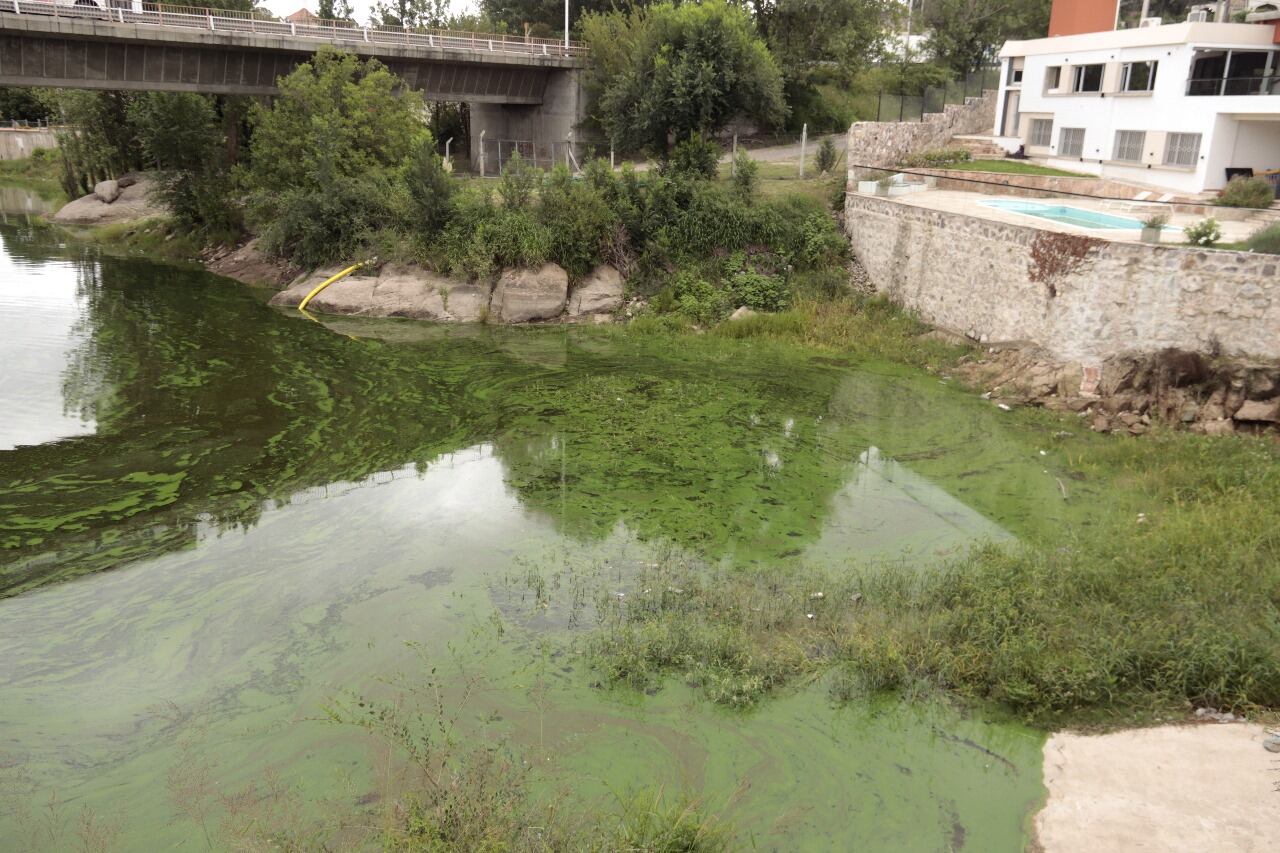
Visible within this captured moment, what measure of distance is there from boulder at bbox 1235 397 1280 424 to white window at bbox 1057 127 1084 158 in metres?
17.1

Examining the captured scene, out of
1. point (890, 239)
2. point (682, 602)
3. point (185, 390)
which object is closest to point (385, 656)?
point (682, 602)

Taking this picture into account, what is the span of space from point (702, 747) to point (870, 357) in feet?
43.4

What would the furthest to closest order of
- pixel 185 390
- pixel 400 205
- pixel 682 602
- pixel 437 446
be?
pixel 400 205 < pixel 185 390 < pixel 437 446 < pixel 682 602

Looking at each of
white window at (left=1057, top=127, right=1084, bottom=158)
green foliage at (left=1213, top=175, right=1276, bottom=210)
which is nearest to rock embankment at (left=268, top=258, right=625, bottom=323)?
green foliage at (left=1213, top=175, right=1276, bottom=210)

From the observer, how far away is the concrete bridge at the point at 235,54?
2605 centimetres

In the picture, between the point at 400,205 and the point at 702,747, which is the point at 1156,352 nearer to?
the point at 702,747

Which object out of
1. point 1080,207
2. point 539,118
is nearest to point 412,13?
point 539,118

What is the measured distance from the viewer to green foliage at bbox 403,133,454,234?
77.2 ft

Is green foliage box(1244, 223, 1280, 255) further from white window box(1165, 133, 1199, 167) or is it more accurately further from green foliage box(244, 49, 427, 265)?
green foliage box(244, 49, 427, 265)

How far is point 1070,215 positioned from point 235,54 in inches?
1009

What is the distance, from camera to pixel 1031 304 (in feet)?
56.5

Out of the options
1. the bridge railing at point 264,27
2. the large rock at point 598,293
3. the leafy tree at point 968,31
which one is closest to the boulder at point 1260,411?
the large rock at point 598,293


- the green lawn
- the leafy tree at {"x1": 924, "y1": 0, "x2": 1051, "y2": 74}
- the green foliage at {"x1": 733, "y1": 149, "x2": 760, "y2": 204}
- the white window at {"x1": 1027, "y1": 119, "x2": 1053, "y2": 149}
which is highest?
the leafy tree at {"x1": 924, "y1": 0, "x2": 1051, "y2": 74}

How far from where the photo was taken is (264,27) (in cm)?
2952
